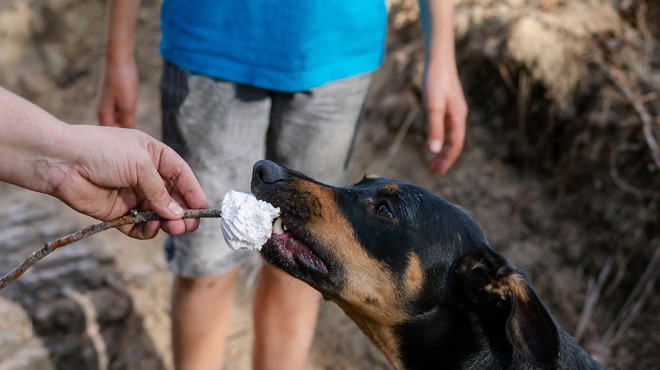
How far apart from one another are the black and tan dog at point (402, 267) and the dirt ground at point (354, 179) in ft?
7.20

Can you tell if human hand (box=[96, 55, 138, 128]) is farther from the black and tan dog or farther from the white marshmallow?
the white marshmallow

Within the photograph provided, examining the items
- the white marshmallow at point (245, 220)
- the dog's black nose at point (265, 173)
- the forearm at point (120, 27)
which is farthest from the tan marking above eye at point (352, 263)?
the forearm at point (120, 27)

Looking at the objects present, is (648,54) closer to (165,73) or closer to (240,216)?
(165,73)

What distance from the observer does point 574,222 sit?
5406 mm

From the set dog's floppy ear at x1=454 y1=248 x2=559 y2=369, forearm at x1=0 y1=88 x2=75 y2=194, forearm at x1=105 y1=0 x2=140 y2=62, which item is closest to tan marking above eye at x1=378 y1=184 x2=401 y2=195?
dog's floppy ear at x1=454 y1=248 x2=559 y2=369

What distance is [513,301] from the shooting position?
8.01 feet

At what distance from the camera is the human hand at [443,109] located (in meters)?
3.47

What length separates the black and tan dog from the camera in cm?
272

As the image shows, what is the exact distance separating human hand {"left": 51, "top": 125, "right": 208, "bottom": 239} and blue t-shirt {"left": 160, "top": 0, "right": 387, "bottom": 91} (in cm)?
74

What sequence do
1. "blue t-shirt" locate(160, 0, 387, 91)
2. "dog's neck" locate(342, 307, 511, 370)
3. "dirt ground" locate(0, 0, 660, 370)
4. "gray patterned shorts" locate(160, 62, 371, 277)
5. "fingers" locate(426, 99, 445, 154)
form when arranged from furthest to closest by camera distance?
"dirt ground" locate(0, 0, 660, 370)
"fingers" locate(426, 99, 445, 154)
"gray patterned shorts" locate(160, 62, 371, 277)
"blue t-shirt" locate(160, 0, 387, 91)
"dog's neck" locate(342, 307, 511, 370)

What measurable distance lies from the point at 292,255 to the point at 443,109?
46.4 inches

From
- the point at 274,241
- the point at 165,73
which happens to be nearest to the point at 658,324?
the point at 274,241

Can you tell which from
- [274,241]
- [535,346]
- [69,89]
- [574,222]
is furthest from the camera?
[69,89]

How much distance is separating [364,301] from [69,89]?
4508mm
